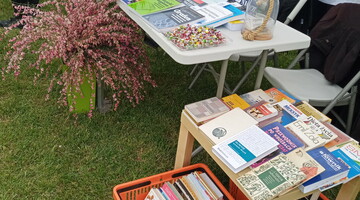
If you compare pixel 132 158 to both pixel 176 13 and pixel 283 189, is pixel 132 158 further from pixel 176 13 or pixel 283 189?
pixel 283 189

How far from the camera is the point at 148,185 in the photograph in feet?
6.73

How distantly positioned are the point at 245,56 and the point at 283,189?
1365mm

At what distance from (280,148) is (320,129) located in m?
0.27

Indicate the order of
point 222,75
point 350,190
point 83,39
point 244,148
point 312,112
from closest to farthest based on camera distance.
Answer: point 244,148 → point 350,190 → point 312,112 → point 222,75 → point 83,39

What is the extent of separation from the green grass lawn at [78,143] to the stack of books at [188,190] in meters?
0.43

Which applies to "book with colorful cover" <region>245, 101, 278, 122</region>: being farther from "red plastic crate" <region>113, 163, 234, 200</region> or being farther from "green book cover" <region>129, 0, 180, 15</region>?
"green book cover" <region>129, 0, 180, 15</region>

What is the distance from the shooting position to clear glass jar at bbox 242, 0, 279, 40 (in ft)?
6.12

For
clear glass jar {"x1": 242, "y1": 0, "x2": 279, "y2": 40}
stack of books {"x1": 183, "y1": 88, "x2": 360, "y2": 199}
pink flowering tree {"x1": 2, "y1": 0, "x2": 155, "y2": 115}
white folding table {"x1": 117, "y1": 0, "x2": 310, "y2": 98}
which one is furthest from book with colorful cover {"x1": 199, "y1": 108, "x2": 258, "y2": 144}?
pink flowering tree {"x1": 2, "y1": 0, "x2": 155, "y2": 115}

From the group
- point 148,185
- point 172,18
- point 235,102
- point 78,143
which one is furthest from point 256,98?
point 78,143

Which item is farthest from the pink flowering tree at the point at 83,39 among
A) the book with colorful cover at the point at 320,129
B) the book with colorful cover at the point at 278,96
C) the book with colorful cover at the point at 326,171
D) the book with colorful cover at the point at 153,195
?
the book with colorful cover at the point at 326,171

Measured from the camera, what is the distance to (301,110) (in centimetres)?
203

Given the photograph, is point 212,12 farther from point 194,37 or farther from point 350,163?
point 350,163

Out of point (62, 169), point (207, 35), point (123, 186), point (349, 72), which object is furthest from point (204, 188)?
point (349, 72)

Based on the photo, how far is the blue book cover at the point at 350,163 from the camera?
1725mm
